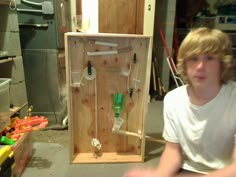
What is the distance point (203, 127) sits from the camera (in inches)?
38.0

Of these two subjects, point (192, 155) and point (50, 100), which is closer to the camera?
point (192, 155)

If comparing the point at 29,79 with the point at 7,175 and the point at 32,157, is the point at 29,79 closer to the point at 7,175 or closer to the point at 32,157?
the point at 32,157

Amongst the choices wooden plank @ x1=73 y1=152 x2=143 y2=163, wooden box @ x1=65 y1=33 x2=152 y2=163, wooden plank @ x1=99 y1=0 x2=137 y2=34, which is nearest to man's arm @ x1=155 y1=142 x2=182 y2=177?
wooden box @ x1=65 y1=33 x2=152 y2=163

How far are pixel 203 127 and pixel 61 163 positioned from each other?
1.36m

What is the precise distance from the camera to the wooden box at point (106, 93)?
1850 millimetres

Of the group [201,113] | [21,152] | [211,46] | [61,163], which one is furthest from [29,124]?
[211,46]

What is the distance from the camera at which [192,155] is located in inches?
40.3

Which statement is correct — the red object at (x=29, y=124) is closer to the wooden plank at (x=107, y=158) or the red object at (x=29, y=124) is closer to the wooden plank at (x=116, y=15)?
the wooden plank at (x=107, y=158)

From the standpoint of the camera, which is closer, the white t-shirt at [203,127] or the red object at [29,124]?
the white t-shirt at [203,127]

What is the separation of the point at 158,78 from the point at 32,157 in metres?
2.33

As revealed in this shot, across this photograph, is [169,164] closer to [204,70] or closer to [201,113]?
[201,113]

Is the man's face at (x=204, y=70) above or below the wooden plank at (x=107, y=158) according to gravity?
above

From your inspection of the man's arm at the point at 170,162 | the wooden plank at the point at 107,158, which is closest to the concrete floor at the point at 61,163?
the wooden plank at the point at 107,158

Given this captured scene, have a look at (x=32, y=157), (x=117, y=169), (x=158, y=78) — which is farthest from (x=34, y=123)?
(x=158, y=78)
